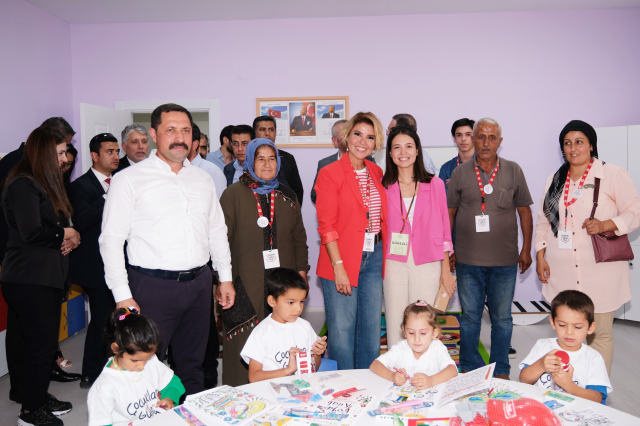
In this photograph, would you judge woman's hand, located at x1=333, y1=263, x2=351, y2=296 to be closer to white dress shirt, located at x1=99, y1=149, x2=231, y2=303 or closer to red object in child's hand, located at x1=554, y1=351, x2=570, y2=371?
white dress shirt, located at x1=99, y1=149, x2=231, y2=303

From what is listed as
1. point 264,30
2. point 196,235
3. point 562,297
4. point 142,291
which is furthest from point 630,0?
point 142,291

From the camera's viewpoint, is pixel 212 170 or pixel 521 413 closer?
pixel 521 413

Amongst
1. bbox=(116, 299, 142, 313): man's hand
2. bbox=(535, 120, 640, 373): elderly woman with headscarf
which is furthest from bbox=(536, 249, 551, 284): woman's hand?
bbox=(116, 299, 142, 313): man's hand

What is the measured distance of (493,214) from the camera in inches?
123

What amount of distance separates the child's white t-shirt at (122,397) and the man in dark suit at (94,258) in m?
1.66

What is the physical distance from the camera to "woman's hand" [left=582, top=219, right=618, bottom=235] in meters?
2.66

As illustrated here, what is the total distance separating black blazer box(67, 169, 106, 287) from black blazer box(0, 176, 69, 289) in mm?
390

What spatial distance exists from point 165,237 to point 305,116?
3387 mm

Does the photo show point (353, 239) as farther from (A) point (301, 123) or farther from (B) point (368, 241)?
(A) point (301, 123)

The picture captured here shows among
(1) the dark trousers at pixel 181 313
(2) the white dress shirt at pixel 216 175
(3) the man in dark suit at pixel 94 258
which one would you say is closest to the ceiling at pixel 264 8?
(2) the white dress shirt at pixel 216 175

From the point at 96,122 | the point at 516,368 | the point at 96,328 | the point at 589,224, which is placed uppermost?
the point at 96,122

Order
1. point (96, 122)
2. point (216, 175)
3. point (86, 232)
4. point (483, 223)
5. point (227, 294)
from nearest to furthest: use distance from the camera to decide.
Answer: point (227, 294) < point (483, 223) < point (86, 232) < point (216, 175) < point (96, 122)

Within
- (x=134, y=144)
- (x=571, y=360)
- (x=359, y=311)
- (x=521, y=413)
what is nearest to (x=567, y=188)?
(x=571, y=360)

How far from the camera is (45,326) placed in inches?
107
